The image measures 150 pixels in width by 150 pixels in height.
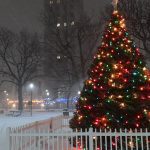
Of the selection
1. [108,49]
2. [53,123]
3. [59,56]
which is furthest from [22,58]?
[108,49]

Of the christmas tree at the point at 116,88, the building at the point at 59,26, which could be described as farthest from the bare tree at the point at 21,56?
the christmas tree at the point at 116,88

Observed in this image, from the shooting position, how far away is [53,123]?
965 inches

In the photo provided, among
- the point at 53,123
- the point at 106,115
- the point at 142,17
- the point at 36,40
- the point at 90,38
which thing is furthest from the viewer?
the point at 36,40

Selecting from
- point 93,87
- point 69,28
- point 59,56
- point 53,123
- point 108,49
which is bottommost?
point 53,123

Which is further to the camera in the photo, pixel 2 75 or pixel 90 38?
pixel 2 75

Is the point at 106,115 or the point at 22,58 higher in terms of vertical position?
the point at 22,58

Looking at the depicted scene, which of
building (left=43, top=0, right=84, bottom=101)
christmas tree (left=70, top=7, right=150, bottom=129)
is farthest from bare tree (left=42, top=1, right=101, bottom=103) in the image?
christmas tree (left=70, top=7, right=150, bottom=129)

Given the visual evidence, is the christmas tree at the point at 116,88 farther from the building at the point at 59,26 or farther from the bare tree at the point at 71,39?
the building at the point at 59,26

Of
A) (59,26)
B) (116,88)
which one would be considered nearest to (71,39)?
(59,26)

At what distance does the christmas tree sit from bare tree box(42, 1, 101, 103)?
3346 cm

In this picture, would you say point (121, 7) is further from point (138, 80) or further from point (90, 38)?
point (138, 80)

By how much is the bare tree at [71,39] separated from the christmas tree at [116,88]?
3346 cm

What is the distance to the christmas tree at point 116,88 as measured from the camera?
13641 mm

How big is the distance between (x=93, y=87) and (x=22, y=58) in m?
57.2
